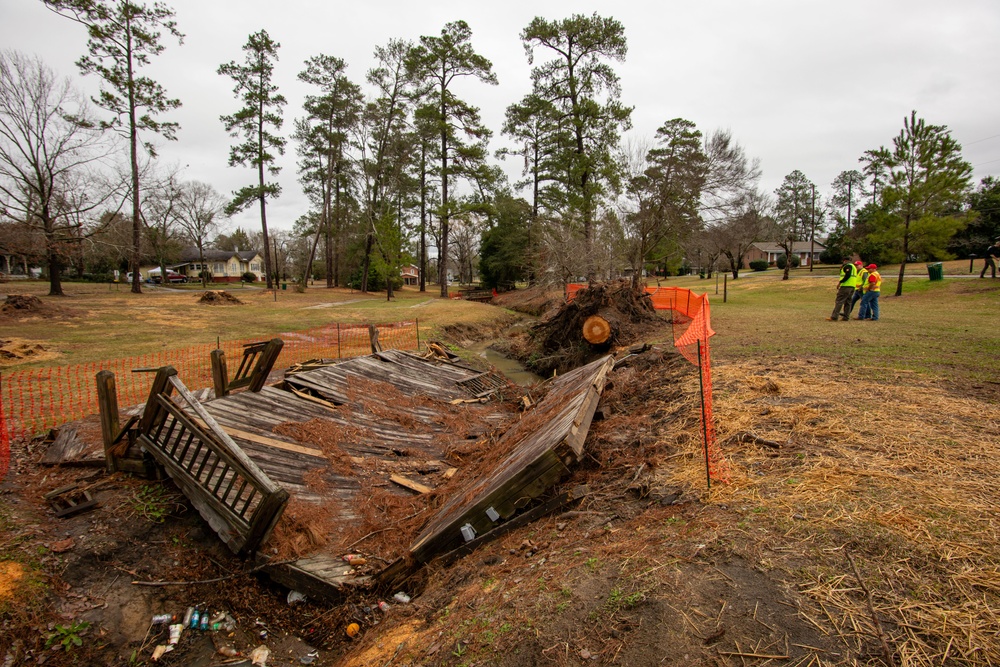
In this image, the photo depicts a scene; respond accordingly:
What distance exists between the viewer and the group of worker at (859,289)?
13.0 metres

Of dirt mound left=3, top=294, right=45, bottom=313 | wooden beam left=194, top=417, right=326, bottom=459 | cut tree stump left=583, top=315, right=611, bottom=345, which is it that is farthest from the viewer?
dirt mound left=3, top=294, right=45, bottom=313

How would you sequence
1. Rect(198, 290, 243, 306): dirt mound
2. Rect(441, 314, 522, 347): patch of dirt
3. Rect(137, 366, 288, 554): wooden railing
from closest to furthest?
1. Rect(137, 366, 288, 554): wooden railing
2. Rect(441, 314, 522, 347): patch of dirt
3. Rect(198, 290, 243, 306): dirt mound

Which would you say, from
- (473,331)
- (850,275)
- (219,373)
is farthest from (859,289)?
(219,373)

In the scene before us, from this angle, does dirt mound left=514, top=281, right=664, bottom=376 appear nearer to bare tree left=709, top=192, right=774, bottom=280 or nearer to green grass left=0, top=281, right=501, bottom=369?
green grass left=0, top=281, right=501, bottom=369

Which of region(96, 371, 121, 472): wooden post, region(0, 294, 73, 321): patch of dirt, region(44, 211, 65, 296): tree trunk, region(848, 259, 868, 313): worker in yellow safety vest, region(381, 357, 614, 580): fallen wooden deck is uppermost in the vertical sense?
region(44, 211, 65, 296): tree trunk

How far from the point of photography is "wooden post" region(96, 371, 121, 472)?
4.80 metres

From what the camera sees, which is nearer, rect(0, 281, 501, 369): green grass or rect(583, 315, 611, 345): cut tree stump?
rect(0, 281, 501, 369): green grass

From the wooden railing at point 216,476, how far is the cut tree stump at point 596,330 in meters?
12.4

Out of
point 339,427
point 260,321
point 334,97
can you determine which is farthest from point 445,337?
point 334,97

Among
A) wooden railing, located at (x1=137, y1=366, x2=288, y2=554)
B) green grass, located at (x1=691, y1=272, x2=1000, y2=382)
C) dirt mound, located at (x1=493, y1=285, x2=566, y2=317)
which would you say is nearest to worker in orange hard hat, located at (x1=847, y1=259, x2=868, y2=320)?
green grass, located at (x1=691, y1=272, x2=1000, y2=382)

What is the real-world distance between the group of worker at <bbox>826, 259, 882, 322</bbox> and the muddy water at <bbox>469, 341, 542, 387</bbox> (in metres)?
9.30

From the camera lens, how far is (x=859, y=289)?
13359mm

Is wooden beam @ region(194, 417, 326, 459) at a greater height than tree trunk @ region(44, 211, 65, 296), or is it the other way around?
tree trunk @ region(44, 211, 65, 296)

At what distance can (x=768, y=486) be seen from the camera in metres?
3.60
